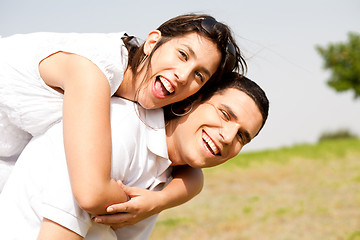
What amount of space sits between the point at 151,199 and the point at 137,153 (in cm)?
23

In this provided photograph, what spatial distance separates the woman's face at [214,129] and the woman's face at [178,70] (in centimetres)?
12

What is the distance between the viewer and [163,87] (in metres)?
2.28

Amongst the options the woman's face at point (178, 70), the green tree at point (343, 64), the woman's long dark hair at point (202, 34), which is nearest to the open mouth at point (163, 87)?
the woman's face at point (178, 70)

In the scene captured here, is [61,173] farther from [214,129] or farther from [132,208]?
[214,129]

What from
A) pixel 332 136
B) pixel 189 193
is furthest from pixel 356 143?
pixel 189 193

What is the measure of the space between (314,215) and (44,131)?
17.5 ft

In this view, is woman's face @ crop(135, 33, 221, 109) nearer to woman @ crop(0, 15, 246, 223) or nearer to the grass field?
woman @ crop(0, 15, 246, 223)

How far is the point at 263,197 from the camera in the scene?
8375 mm

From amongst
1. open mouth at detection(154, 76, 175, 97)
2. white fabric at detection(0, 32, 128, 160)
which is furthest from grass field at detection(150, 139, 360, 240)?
open mouth at detection(154, 76, 175, 97)

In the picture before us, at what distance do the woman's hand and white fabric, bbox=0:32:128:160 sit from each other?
46 centimetres

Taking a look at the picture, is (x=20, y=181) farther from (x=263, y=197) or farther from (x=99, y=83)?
(x=263, y=197)

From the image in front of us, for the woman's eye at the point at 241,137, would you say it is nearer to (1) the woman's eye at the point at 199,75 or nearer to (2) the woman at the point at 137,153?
(2) the woman at the point at 137,153

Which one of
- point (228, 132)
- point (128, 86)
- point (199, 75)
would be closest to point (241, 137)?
point (228, 132)

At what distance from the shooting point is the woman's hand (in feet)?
7.15
